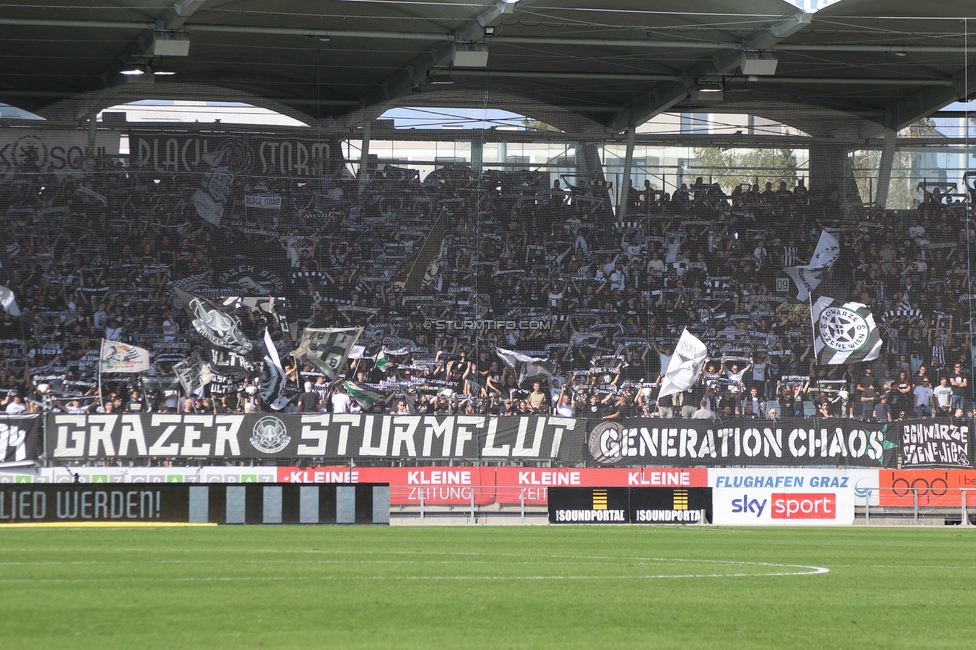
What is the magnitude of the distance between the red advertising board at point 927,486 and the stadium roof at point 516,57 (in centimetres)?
955

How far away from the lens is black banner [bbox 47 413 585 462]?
2478cm

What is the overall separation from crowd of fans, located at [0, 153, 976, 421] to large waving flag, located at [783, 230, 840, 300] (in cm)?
22

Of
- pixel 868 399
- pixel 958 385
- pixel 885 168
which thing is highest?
pixel 885 168

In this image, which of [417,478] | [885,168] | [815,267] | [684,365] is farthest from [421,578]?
[885,168]

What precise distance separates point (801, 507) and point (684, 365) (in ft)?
21.5

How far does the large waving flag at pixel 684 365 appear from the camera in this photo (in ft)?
91.2

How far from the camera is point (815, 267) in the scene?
29.9 m

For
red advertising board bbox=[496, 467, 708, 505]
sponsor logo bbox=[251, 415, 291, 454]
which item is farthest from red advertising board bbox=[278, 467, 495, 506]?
sponsor logo bbox=[251, 415, 291, 454]

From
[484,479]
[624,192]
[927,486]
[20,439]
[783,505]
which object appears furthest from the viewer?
[624,192]

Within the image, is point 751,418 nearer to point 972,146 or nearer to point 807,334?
point 807,334

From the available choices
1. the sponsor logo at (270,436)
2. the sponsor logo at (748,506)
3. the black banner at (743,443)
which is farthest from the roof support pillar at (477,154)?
the sponsor logo at (748,506)

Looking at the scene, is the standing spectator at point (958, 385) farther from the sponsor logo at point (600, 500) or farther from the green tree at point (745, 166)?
the sponsor logo at point (600, 500)

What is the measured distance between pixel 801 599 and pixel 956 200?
911 inches

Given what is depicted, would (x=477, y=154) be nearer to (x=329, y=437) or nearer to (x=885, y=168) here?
(x=329, y=437)
